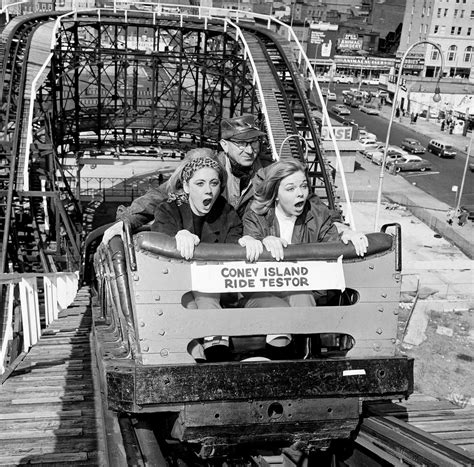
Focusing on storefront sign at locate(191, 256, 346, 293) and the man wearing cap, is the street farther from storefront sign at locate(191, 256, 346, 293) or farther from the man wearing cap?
storefront sign at locate(191, 256, 346, 293)

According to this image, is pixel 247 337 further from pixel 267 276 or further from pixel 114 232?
pixel 114 232

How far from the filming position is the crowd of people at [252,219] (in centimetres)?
505

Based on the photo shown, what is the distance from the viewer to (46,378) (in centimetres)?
784

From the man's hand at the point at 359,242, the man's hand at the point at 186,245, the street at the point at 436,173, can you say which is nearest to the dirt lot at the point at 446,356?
the man's hand at the point at 359,242

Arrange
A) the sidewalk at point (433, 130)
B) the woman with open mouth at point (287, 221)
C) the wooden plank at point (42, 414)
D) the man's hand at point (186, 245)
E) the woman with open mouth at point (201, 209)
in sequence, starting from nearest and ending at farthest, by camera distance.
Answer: the man's hand at point (186, 245) → the woman with open mouth at point (287, 221) → the woman with open mouth at point (201, 209) → the wooden plank at point (42, 414) → the sidewalk at point (433, 130)

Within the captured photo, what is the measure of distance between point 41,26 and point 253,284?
2467 centimetres

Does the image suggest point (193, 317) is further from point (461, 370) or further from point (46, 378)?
point (461, 370)

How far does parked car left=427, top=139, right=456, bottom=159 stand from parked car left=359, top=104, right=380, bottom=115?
724 inches

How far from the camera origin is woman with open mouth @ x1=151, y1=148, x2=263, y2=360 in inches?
208

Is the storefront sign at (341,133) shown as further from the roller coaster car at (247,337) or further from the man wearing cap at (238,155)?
the roller coaster car at (247,337)

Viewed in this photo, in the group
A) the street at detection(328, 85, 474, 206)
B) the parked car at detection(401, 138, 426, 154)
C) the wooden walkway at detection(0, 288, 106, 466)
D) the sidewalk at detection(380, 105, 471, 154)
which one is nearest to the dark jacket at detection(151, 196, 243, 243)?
the wooden walkway at detection(0, 288, 106, 466)

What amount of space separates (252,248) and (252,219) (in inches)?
24.0

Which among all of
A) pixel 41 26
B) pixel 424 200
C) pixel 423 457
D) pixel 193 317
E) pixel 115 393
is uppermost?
pixel 41 26

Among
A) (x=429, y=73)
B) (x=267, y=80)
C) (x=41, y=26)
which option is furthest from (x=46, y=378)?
(x=429, y=73)
